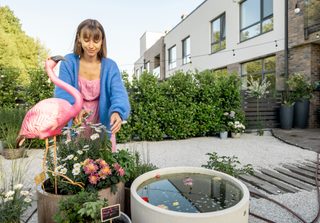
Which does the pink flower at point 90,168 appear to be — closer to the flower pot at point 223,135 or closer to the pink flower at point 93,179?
the pink flower at point 93,179

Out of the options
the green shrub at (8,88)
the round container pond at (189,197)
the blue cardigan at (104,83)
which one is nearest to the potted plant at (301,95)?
the round container pond at (189,197)

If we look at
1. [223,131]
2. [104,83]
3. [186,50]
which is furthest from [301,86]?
[186,50]

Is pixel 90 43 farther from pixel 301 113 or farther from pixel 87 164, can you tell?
pixel 301 113

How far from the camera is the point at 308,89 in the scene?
7.05 m

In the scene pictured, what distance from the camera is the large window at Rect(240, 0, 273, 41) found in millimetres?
8539

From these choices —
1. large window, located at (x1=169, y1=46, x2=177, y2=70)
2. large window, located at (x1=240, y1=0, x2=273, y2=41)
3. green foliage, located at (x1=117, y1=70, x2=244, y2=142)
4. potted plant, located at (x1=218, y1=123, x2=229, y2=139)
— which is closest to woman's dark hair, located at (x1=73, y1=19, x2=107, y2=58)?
green foliage, located at (x1=117, y1=70, x2=244, y2=142)

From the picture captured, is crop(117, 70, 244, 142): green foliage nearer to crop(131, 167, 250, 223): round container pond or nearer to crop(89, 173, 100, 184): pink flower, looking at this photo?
crop(131, 167, 250, 223): round container pond

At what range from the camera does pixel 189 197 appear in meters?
1.47

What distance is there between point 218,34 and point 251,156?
29.9 ft

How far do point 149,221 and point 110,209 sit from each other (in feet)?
0.77

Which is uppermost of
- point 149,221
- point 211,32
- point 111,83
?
point 211,32

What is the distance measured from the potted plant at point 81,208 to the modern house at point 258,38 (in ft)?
19.4

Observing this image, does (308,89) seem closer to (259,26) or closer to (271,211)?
(259,26)

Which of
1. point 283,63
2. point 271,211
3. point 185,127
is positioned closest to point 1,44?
point 185,127
